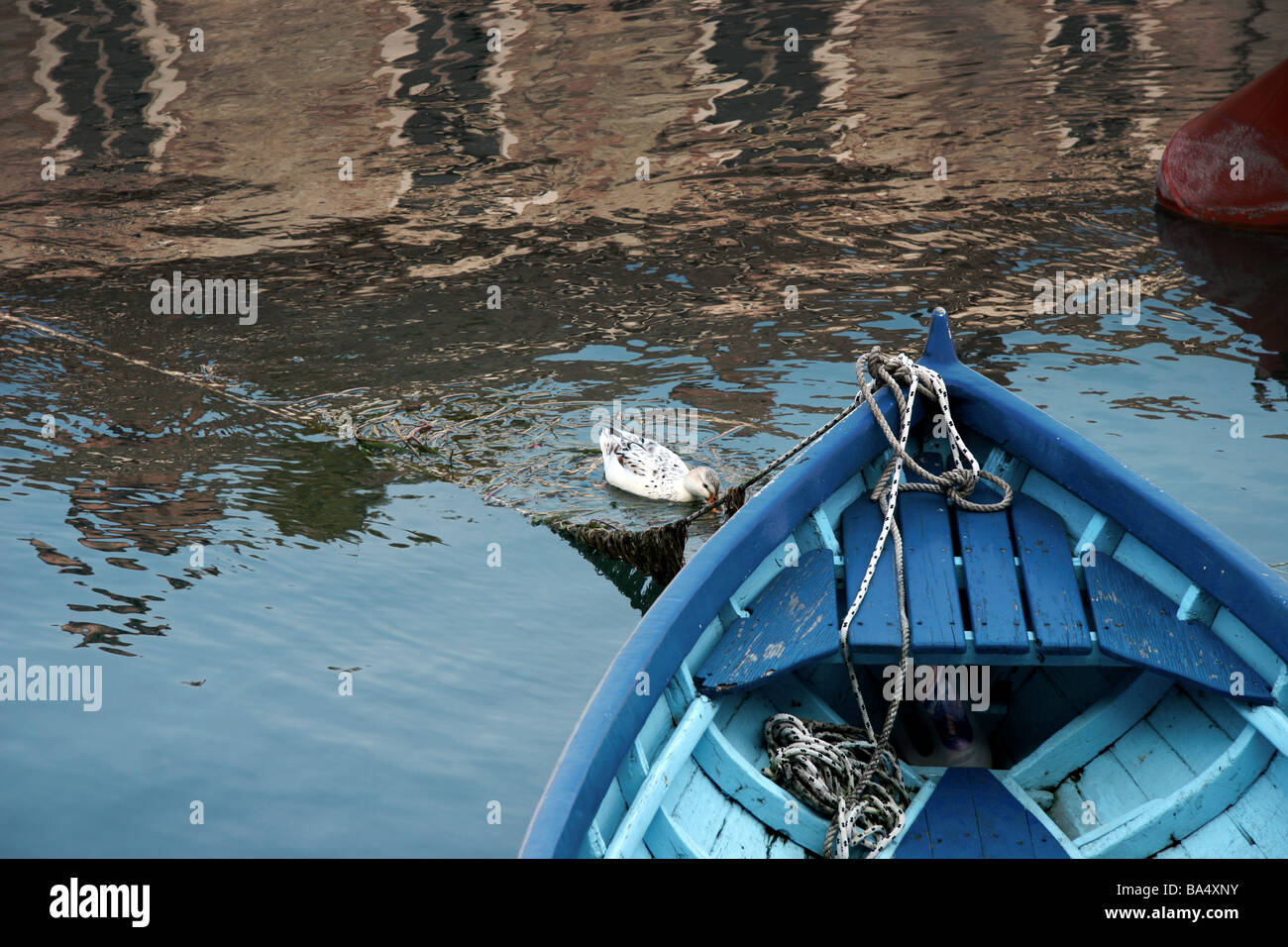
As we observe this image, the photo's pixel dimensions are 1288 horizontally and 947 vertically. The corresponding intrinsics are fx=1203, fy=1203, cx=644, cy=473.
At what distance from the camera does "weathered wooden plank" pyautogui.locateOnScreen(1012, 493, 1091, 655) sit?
372cm

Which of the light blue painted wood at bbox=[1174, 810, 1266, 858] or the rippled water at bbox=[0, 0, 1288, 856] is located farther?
the rippled water at bbox=[0, 0, 1288, 856]

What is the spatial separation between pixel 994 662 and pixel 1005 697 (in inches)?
23.5

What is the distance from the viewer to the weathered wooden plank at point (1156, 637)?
11.6 ft

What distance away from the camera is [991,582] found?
13.0 feet

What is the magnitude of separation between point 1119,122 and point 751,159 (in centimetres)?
386

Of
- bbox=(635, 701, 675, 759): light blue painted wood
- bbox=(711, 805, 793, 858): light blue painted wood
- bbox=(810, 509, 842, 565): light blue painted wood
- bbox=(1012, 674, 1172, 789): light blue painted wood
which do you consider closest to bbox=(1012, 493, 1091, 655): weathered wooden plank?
bbox=(1012, 674, 1172, 789): light blue painted wood

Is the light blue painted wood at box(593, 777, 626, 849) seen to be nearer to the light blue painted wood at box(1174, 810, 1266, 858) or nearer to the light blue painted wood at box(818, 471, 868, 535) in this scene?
the light blue painted wood at box(818, 471, 868, 535)

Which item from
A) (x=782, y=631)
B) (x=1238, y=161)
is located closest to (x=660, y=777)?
(x=782, y=631)

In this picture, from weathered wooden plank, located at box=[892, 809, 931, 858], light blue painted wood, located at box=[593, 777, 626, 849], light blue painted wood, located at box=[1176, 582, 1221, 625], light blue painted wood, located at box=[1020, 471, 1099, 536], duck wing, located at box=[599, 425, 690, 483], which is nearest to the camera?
light blue painted wood, located at box=[593, 777, 626, 849]

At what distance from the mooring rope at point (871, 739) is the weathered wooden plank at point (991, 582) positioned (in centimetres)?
6

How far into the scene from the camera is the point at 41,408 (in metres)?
7.14

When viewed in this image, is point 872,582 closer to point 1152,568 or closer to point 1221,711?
point 1152,568

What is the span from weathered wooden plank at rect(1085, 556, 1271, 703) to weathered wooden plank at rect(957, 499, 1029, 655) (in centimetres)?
25
